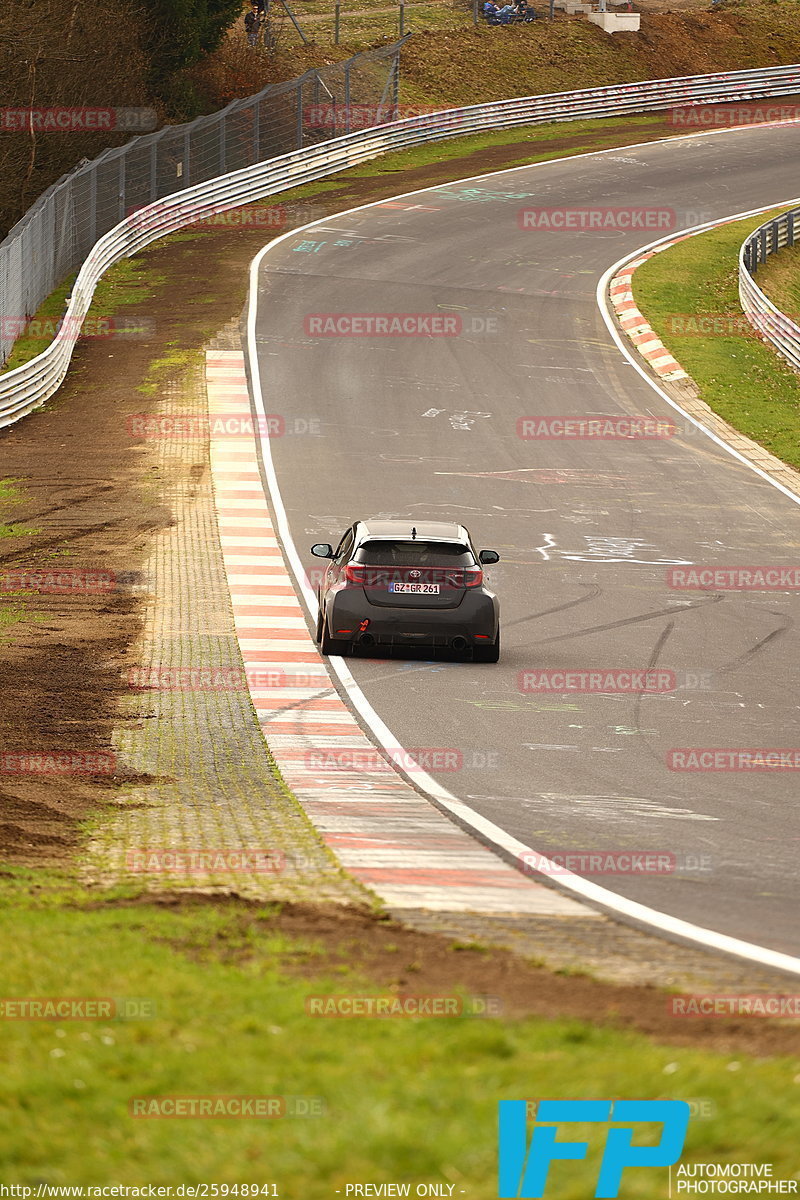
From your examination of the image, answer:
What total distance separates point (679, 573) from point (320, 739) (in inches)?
358

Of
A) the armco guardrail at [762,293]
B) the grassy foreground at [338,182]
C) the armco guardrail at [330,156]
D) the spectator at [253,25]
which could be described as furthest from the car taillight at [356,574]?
the spectator at [253,25]

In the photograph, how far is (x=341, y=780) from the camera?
12.1 m

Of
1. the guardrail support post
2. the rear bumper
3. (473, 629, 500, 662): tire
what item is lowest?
(473, 629, 500, 662): tire

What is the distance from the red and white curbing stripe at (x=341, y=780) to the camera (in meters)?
8.91

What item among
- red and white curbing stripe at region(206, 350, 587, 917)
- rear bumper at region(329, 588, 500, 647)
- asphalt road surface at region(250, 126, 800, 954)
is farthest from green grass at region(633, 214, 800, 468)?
rear bumper at region(329, 588, 500, 647)

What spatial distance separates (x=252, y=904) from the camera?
8258mm

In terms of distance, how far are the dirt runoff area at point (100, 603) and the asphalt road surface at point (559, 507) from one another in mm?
1783

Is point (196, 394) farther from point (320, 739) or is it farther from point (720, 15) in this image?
point (720, 15)

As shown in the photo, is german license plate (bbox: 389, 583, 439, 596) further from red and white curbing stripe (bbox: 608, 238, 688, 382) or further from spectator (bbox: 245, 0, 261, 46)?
spectator (bbox: 245, 0, 261, 46)

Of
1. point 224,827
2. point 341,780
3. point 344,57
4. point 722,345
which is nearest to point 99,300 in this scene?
point 722,345

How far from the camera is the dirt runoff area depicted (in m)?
7.06

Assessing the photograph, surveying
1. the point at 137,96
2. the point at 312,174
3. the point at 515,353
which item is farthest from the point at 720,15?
the point at 515,353

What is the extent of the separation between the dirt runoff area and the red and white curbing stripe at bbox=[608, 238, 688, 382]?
33.8ft

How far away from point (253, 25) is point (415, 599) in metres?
54.3
